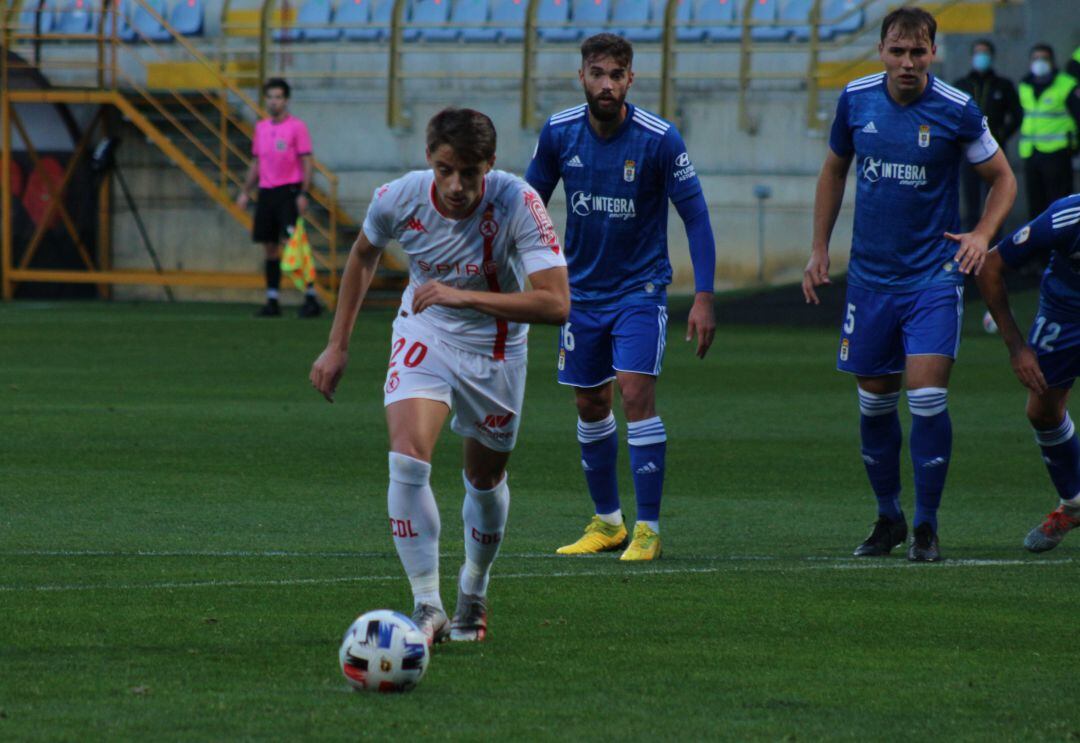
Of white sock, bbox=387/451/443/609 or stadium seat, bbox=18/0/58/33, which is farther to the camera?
stadium seat, bbox=18/0/58/33

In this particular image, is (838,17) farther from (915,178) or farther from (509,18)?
(915,178)

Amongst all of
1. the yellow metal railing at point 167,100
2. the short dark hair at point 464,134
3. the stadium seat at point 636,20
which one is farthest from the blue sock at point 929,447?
the stadium seat at point 636,20

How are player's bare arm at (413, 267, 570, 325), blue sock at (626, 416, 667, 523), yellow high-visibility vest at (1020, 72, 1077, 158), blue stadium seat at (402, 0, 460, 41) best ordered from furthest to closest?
1. blue stadium seat at (402, 0, 460, 41)
2. yellow high-visibility vest at (1020, 72, 1077, 158)
3. blue sock at (626, 416, 667, 523)
4. player's bare arm at (413, 267, 570, 325)

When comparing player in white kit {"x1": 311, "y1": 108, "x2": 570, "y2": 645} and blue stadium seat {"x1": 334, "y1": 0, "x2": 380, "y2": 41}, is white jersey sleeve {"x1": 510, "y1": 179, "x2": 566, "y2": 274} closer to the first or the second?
player in white kit {"x1": 311, "y1": 108, "x2": 570, "y2": 645}

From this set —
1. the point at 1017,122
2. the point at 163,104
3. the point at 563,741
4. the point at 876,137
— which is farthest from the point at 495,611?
the point at 163,104

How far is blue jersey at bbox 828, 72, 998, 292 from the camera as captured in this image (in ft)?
26.9

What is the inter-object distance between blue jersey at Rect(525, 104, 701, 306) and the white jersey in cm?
208

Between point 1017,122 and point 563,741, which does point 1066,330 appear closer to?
point 563,741

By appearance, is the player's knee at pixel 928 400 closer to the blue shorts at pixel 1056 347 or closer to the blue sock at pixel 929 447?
the blue sock at pixel 929 447

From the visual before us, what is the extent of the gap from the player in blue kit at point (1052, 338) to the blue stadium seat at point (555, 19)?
19.2m

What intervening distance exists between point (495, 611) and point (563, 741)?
1.95m

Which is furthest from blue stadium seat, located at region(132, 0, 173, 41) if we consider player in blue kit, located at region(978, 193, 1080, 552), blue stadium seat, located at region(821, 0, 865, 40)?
player in blue kit, located at region(978, 193, 1080, 552)

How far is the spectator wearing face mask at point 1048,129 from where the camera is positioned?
2228 centimetres

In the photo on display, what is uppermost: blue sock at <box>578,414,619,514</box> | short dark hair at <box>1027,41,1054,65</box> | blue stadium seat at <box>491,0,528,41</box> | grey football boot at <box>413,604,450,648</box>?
short dark hair at <box>1027,41,1054,65</box>
